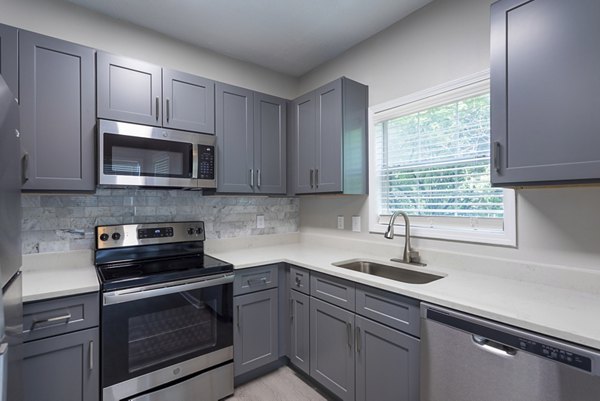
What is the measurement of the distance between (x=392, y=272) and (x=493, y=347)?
0.93 metres

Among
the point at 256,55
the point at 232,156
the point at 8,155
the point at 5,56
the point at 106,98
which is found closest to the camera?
the point at 8,155

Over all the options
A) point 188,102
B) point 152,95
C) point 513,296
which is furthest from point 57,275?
point 513,296

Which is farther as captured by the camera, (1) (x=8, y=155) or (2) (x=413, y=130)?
(2) (x=413, y=130)

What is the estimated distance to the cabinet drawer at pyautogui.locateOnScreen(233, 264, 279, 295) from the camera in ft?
6.67

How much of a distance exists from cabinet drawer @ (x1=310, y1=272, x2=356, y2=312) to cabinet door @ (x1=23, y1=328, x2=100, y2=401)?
125cm

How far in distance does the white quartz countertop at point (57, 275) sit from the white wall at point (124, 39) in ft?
4.80

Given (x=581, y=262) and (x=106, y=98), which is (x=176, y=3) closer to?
(x=106, y=98)

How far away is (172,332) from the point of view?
1.75 metres

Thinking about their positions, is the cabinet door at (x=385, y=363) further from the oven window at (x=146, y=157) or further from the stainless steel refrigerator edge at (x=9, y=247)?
the oven window at (x=146, y=157)

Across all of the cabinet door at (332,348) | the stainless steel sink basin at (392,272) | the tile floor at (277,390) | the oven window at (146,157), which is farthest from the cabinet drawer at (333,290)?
the oven window at (146,157)

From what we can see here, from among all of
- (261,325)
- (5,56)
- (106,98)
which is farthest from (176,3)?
(261,325)

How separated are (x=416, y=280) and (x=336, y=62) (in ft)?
6.62

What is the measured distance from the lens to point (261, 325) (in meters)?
2.13

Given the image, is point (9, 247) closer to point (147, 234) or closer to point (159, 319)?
point (159, 319)
